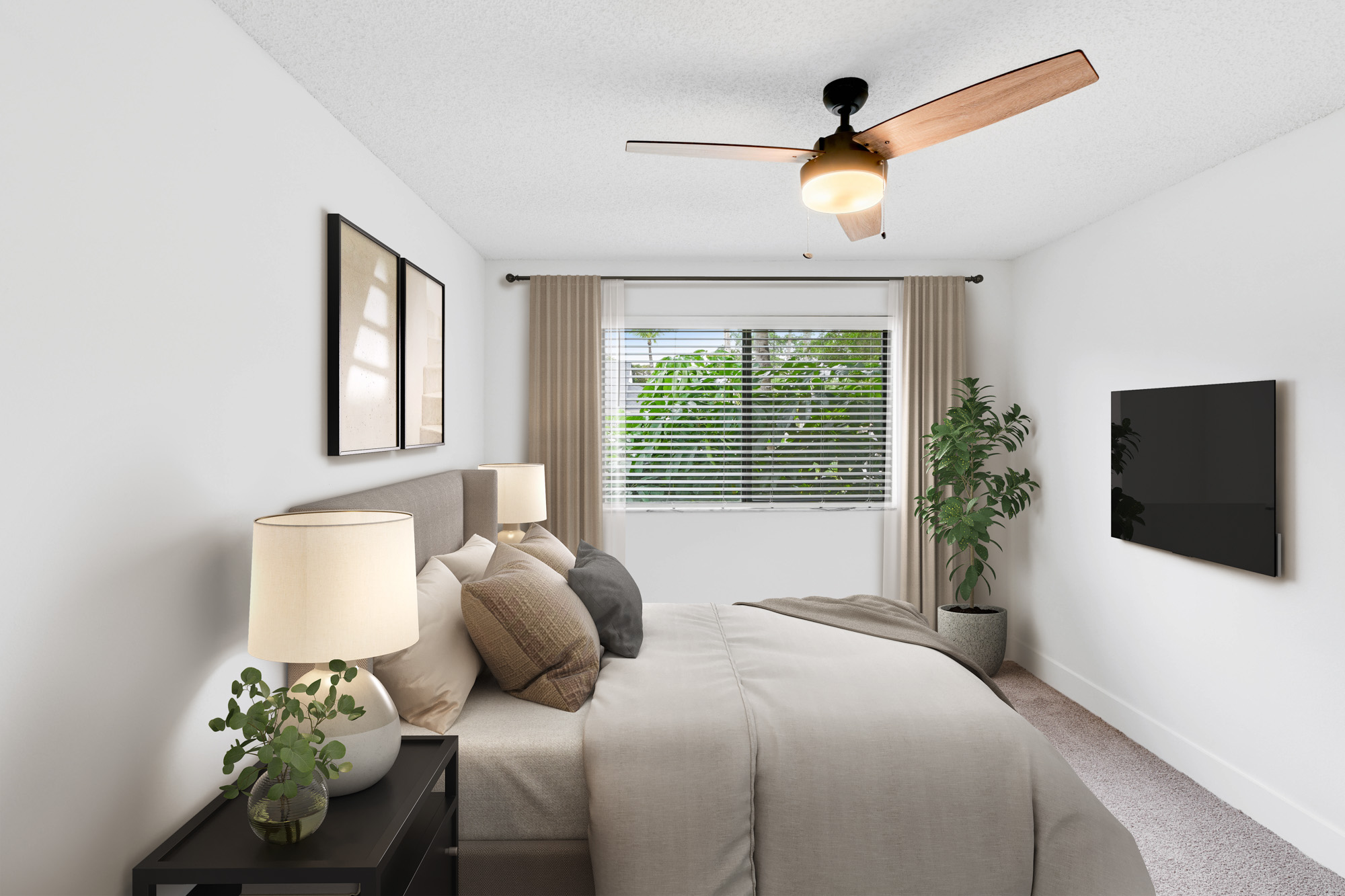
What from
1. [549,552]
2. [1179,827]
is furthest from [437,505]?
[1179,827]

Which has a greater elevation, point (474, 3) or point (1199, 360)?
point (474, 3)

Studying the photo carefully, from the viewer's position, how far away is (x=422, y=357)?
133 inches

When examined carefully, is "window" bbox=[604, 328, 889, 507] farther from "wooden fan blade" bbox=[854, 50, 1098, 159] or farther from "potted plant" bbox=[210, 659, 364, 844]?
"potted plant" bbox=[210, 659, 364, 844]

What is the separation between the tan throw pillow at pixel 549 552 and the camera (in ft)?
10.0

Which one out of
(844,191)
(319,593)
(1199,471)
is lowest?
(319,593)

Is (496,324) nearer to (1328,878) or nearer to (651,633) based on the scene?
(651,633)

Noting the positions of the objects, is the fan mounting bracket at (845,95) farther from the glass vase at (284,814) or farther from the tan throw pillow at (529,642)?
the glass vase at (284,814)

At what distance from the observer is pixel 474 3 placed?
1.90 metres

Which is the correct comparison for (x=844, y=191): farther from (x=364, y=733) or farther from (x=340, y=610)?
(x=364, y=733)

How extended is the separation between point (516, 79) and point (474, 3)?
1.34 feet

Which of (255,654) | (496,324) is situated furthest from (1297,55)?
(496,324)

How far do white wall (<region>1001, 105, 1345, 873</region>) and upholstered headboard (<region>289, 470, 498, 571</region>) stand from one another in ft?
10.3

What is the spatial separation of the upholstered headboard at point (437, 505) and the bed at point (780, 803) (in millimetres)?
325

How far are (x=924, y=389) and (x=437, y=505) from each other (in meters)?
3.14
